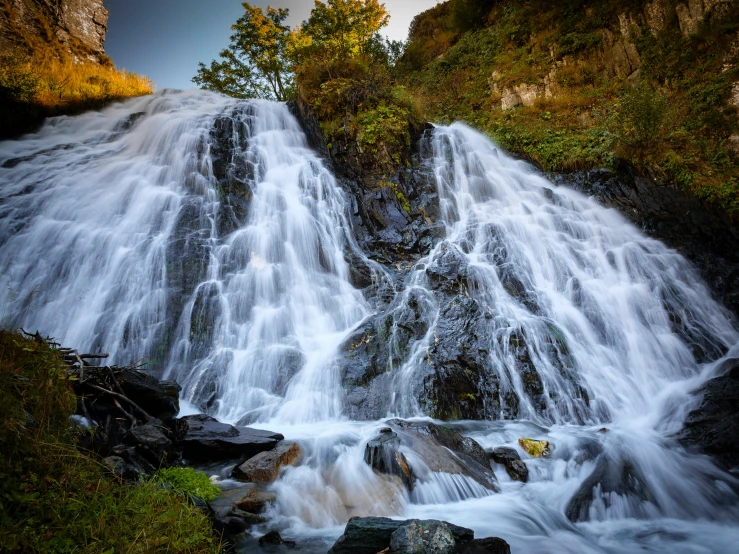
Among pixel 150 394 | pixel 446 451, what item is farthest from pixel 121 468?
pixel 446 451

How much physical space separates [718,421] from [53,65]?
2370cm

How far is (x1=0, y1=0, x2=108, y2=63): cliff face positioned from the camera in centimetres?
1538

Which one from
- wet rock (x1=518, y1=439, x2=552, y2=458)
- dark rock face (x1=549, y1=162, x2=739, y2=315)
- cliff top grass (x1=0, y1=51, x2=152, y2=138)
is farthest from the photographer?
cliff top grass (x1=0, y1=51, x2=152, y2=138)

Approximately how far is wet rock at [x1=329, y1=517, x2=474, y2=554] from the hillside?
17.3 metres

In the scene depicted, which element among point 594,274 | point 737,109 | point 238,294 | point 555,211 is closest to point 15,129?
point 238,294

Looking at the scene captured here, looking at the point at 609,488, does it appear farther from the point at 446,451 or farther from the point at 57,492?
the point at 57,492

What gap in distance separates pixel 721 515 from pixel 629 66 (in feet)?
48.4

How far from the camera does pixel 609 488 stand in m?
4.89

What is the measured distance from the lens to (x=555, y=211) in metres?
11.2

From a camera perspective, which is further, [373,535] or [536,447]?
[536,447]

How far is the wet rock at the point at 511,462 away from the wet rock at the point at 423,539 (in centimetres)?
266

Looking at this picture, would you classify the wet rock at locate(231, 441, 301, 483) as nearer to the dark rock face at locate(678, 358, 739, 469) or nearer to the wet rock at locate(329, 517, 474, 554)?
the wet rock at locate(329, 517, 474, 554)

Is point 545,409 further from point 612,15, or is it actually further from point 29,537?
point 612,15

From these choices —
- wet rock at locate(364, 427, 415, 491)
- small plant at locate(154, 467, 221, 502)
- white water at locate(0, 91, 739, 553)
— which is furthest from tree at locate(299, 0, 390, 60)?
small plant at locate(154, 467, 221, 502)
